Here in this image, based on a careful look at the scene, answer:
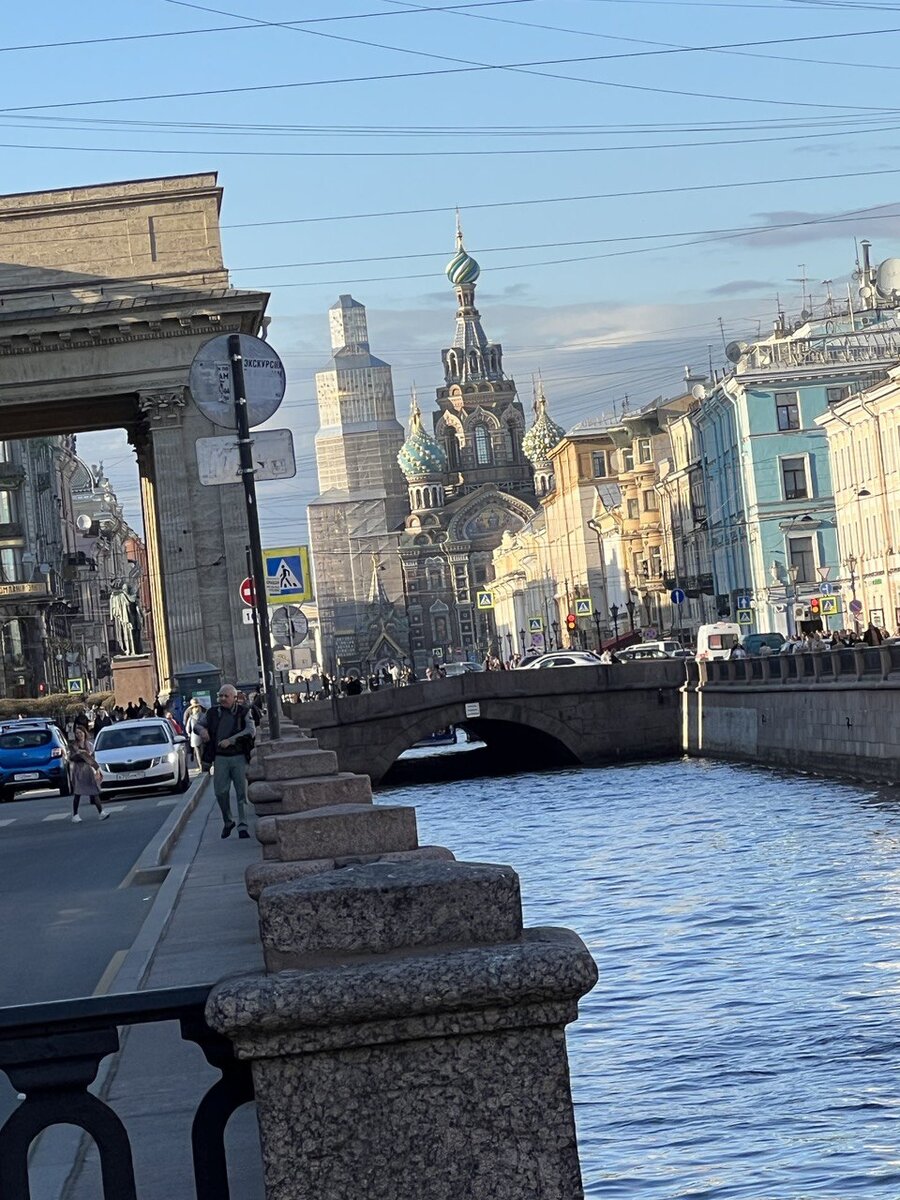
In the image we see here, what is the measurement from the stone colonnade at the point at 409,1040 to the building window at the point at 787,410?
3019 inches

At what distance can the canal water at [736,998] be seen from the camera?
10312mm

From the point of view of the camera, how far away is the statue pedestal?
6569cm

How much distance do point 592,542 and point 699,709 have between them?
65.6m

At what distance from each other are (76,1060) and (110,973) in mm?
8641

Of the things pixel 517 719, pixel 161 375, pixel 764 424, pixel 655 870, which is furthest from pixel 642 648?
pixel 655 870

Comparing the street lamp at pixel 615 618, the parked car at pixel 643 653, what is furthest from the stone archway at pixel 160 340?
the street lamp at pixel 615 618

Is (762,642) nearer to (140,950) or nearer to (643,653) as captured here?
(643,653)

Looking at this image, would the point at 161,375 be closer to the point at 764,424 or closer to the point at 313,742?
the point at 764,424

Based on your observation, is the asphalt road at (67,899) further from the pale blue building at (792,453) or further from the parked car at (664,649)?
the pale blue building at (792,453)

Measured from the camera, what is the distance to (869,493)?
2692 inches

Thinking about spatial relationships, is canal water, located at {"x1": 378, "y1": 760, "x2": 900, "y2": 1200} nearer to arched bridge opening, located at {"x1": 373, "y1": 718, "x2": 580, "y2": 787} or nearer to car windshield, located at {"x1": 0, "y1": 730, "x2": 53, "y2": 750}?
car windshield, located at {"x1": 0, "y1": 730, "x2": 53, "y2": 750}

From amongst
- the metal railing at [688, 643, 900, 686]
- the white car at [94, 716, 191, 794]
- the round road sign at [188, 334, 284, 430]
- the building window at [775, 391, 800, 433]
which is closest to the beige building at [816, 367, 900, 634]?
the building window at [775, 391, 800, 433]

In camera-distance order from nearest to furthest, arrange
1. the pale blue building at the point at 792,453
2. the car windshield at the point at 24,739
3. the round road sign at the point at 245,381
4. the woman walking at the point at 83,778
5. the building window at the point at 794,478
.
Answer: the round road sign at the point at 245,381, the woman walking at the point at 83,778, the car windshield at the point at 24,739, the pale blue building at the point at 792,453, the building window at the point at 794,478

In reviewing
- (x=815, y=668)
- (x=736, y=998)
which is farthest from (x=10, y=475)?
(x=736, y=998)
